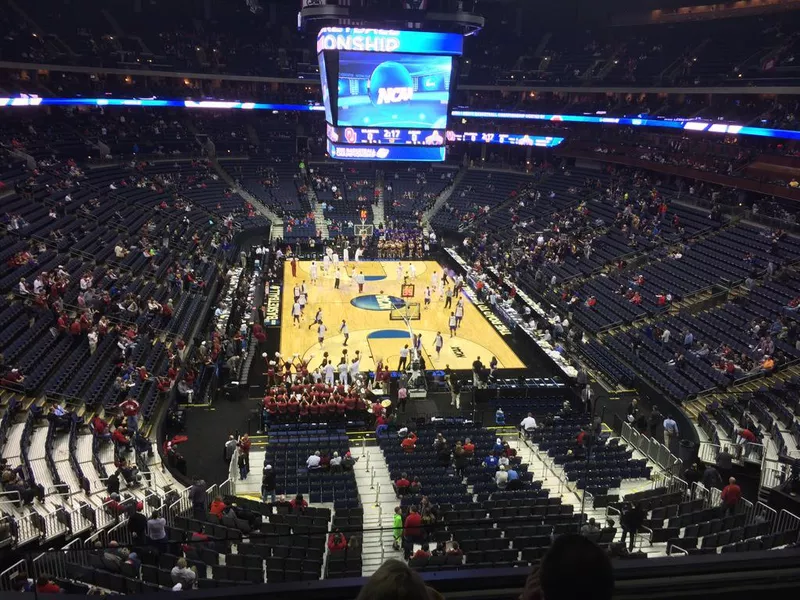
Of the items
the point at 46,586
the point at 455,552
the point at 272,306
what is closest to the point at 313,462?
the point at 455,552

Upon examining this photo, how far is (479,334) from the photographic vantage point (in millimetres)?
28078

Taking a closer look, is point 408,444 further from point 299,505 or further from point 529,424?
point 299,505

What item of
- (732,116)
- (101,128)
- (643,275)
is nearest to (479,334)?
(643,275)

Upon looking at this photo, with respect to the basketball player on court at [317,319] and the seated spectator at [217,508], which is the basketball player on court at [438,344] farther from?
the seated spectator at [217,508]

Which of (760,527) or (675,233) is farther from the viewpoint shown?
(675,233)

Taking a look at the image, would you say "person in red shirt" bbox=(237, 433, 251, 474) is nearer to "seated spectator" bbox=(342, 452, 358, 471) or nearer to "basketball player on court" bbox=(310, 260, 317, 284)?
"seated spectator" bbox=(342, 452, 358, 471)

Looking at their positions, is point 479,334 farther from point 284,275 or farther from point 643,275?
point 284,275

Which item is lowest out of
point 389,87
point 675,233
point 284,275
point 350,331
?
point 350,331

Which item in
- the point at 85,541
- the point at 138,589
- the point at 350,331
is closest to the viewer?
the point at 138,589

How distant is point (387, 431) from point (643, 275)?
17618 millimetres

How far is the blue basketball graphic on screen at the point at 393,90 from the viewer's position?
98.3 ft

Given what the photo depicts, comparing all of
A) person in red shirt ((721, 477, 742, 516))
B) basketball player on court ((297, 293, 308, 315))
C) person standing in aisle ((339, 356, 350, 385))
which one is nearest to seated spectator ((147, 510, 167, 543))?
person in red shirt ((721, 477, 742, 516))

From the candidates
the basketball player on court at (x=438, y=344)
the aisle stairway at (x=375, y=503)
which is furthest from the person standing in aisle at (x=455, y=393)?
the aisle stairway at (x=375, y=503)

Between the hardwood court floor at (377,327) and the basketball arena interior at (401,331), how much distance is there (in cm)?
21
